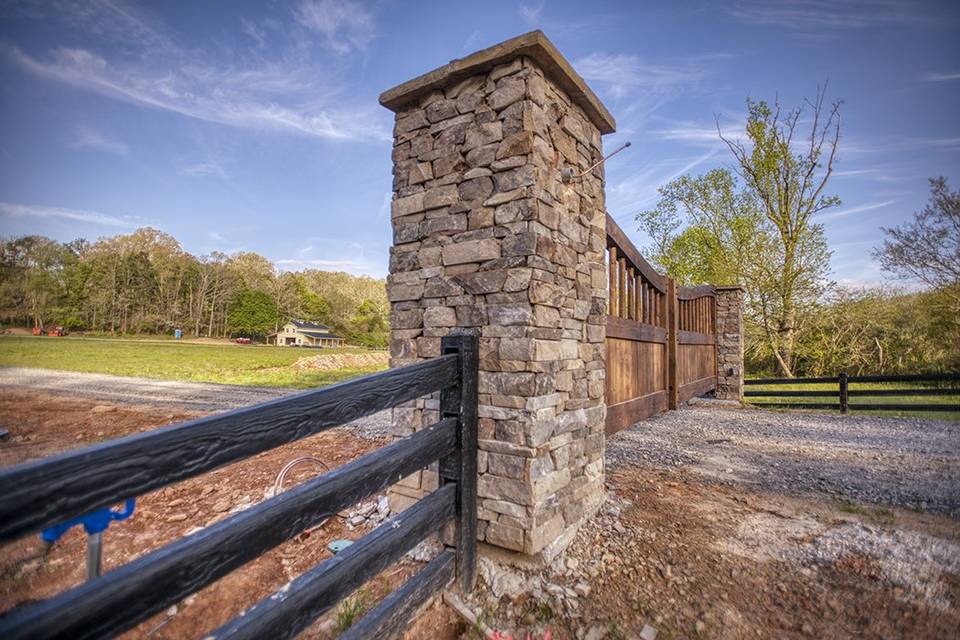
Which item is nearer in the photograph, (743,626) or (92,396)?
(743,626)

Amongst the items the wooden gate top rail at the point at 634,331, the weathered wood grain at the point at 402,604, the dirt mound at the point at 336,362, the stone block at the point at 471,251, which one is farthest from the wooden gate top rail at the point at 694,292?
the dirt mound at the point at 336,362

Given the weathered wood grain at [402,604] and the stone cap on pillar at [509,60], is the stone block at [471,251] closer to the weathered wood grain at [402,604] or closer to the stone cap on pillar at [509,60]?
the stone cap on pillar at [509,60]

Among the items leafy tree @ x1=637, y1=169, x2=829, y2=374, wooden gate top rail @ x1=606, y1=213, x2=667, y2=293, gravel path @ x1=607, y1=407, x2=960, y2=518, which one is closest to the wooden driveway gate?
wooden gate top rail @ x1=606, y1=213, x2=667, y2=293

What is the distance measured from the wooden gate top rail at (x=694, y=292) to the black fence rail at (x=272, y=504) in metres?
5.79

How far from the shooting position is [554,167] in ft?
8.55

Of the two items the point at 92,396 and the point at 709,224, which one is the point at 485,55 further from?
the point at 709,224

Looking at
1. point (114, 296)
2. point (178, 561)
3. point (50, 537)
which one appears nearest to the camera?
point (50, 537)

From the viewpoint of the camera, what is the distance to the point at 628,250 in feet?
14.4

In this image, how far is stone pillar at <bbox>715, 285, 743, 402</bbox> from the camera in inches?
338

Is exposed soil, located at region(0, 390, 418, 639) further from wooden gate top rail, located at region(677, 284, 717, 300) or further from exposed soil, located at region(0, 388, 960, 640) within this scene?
wooden gate top rail, located at region(677, 284, 717, 300)

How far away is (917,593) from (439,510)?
2418 millimetres

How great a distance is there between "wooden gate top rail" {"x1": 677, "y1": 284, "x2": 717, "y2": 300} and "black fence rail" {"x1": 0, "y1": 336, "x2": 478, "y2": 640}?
228 inches

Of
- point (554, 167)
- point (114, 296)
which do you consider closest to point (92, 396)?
point (554, 167)

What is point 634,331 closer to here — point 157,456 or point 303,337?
point 157,456
